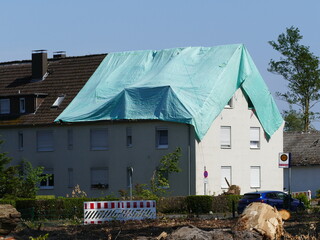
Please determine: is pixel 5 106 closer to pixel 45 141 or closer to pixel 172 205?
pixel 45 141

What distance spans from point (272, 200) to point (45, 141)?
71.2 feet

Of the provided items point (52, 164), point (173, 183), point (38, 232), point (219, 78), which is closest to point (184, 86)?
point (219, 78)

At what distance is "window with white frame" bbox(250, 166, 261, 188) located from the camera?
210ft

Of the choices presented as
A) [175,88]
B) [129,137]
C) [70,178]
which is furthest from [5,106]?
[175,88]

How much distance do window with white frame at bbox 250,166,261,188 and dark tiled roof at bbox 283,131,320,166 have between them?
1363 centimetres

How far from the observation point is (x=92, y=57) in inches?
2721

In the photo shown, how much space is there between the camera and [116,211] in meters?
42.3

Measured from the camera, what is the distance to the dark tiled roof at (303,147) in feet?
256

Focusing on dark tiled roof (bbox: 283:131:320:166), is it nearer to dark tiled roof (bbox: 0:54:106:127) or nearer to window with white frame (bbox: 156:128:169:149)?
dark tiled roof (bbox: 0:54:106:127)

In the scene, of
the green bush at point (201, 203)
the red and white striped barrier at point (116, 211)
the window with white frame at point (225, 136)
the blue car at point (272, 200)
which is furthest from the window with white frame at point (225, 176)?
the red and white striped barrier at point (116, 211)

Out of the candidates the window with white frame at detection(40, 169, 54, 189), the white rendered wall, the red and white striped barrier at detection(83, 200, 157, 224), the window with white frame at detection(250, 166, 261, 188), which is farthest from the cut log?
the window with white frame at detection(40, 169, 54, 189)

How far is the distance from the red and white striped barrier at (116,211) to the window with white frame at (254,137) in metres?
21.9

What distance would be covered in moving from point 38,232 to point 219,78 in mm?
30695

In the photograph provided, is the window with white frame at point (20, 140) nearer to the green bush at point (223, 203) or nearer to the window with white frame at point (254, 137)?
the window with white frame at point (254, 137)
